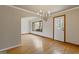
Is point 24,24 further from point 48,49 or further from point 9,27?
point 48,49

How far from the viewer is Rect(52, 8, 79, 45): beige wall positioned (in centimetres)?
191

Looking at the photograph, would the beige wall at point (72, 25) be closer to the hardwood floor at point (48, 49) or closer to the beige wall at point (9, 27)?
the hardwood floor at point (48, 49)

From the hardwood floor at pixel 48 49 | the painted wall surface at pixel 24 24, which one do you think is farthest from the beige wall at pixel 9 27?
the hardwood floor at pixel 48 49

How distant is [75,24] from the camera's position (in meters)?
1.93

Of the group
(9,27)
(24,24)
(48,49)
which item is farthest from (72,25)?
(9,27)

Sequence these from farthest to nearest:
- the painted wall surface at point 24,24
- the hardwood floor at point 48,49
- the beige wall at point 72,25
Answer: the painted wall surface at point 24,24 → the beige wall at point 72,25 → the hardwood floor at point 48,49

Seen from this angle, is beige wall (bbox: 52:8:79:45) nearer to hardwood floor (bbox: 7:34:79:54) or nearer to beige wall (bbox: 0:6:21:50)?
hardwood floor (bbox: 7:34:79:54)

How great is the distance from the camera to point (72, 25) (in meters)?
2.03

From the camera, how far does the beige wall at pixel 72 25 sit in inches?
75.0
